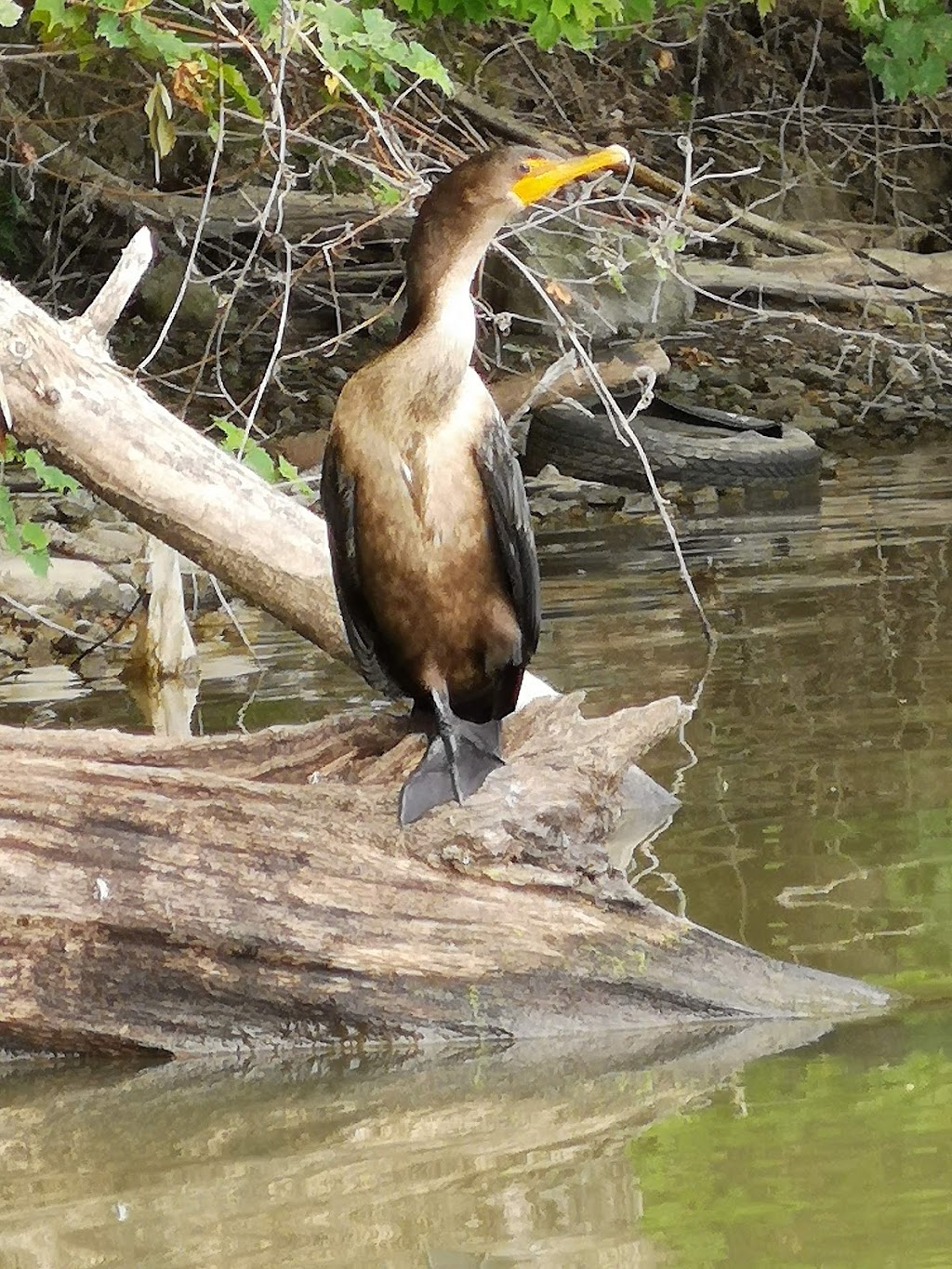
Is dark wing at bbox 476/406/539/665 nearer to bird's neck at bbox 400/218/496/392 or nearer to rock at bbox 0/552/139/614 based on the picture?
bird's neck at bbox 400/218/496/392

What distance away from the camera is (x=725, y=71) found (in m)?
13.1

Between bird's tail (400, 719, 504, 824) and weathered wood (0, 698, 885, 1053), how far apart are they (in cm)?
5

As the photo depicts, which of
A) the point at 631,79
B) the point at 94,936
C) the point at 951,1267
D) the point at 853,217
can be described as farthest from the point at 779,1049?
the point at 853,217

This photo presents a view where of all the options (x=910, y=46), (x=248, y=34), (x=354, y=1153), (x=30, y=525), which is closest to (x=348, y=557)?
(x=354, y=1153)

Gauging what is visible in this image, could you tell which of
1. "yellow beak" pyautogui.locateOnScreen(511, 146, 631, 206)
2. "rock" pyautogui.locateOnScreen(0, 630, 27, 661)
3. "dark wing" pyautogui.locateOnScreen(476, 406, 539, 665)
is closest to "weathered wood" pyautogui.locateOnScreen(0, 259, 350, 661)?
"dark wing" pyautogui.locateOnScreen(476, 406, 539, 665)

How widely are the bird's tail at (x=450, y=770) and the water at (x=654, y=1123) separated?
0.41 meters

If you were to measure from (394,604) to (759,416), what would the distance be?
8587mm

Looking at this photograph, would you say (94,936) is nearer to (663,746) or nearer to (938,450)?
(663,746)

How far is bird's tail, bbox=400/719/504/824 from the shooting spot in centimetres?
310

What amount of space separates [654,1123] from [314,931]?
690 millimetres

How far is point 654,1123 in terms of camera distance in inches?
99.3

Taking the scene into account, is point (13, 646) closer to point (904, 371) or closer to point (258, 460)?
point (258, 460)

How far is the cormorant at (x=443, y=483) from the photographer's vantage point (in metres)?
3.14

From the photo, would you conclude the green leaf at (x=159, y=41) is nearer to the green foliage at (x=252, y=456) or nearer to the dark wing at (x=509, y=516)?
the green foliage at (x=252, y=456)
